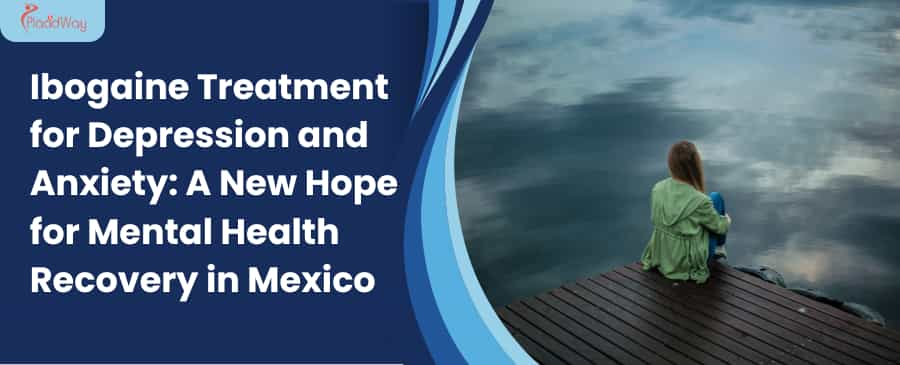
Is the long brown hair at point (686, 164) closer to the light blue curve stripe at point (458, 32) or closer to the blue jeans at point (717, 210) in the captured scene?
the blue jeans at point (717, 210)

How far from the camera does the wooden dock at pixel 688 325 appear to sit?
352cm

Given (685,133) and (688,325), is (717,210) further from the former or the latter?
(685,133)

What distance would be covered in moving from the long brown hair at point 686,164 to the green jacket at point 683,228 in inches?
1.4

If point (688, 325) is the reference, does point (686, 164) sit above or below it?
above

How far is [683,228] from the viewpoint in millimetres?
4070

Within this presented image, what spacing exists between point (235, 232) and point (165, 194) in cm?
Result: 27

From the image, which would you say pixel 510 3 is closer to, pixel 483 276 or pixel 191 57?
pixel 483 276

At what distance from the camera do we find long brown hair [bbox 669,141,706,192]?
13.2 ft

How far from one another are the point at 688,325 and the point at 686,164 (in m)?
0.77

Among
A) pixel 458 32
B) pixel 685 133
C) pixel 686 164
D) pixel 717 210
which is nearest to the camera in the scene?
pixel 458 32

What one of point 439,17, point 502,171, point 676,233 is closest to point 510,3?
point 502,171

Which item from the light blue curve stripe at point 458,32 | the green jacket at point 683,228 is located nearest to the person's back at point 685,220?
the green jacket at point 683,228

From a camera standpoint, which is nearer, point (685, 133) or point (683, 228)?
point (683, 228)

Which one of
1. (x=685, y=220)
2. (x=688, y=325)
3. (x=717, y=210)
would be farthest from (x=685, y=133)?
(x=688, y=325)
